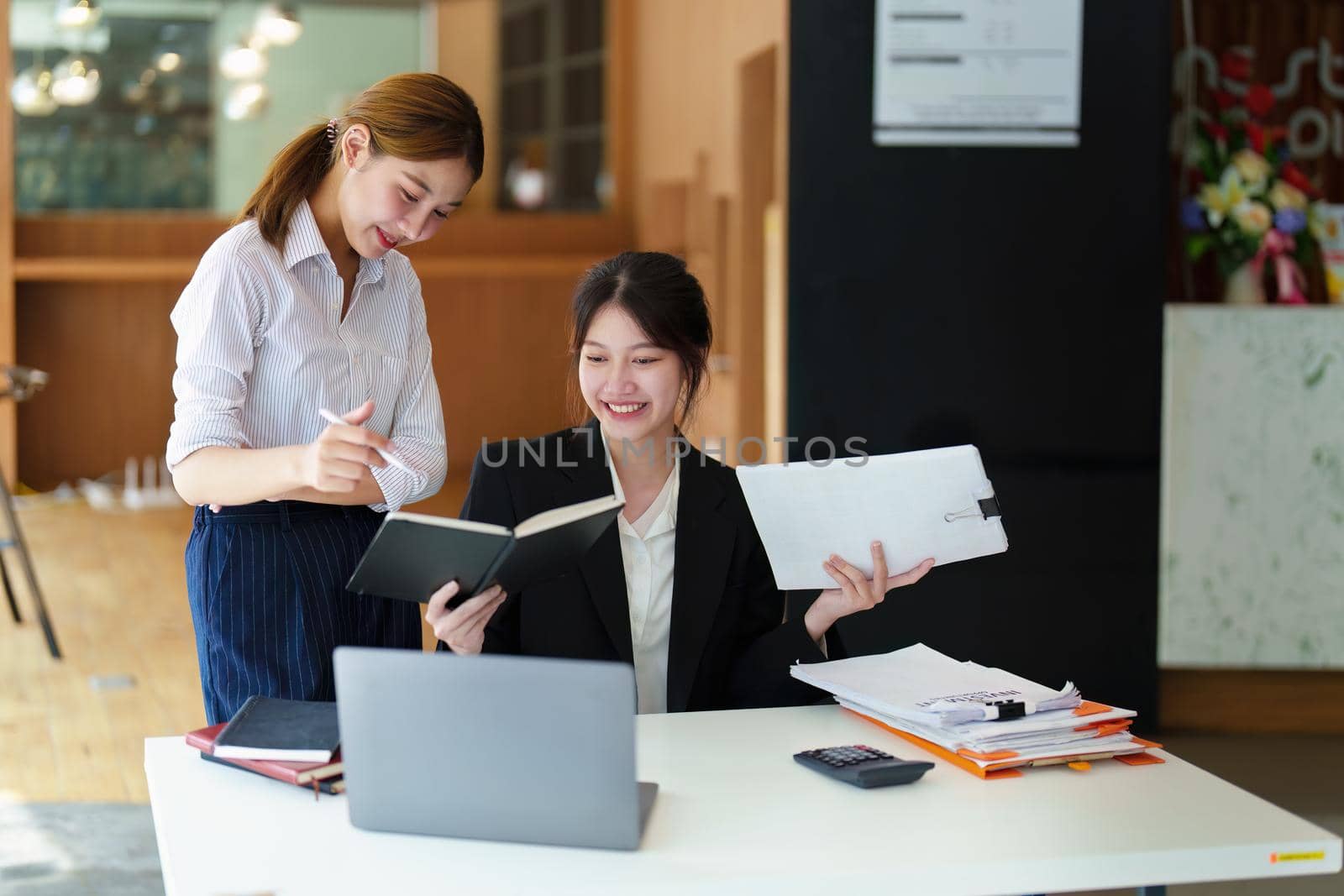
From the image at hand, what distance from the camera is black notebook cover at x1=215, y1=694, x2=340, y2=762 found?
4.94 feet

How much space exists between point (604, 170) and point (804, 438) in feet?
16.4

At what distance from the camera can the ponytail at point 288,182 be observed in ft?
6.32

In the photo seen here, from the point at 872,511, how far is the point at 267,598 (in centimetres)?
80

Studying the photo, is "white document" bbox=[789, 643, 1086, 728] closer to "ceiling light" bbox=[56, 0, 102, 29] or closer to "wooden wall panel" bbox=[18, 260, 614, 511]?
"wooden wall panel" bbox=[18, 260, 614, 511]

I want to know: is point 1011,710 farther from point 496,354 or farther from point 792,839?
point 496,354

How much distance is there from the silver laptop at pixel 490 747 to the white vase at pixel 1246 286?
9.70ft

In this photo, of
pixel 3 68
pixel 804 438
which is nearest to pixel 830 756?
pixel 804 438

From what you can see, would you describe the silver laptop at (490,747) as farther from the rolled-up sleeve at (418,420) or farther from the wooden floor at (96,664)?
the wooden floor at (96,664)

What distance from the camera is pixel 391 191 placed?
188cm

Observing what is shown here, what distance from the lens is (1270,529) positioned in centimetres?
377

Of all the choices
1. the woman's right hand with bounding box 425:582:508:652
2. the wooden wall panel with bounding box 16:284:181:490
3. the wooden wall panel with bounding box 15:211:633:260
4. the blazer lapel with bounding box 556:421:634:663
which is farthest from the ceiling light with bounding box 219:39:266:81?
the woman's right hand with bounding box 425:582:508:652

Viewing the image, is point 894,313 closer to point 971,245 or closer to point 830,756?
point 971,245

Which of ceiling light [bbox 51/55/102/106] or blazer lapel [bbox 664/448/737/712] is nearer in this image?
blazer lapel [bbox 664/448/737/712]

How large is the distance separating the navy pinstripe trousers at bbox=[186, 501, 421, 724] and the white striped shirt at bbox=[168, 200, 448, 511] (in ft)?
0.33
